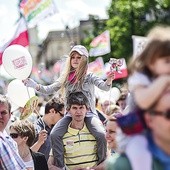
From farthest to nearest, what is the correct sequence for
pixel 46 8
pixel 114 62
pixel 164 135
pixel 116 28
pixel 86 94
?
pixel 116 28 → pixel 46 8 → pixel 114 62 → pixel 86 94 → pixel 164 135

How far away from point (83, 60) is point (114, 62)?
82.3 inches

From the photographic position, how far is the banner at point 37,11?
1105 centimetres

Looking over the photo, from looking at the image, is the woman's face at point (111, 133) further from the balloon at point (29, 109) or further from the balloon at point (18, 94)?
the balloon at point (18, 94)

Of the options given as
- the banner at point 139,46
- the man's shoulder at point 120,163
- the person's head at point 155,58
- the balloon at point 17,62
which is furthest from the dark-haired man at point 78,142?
the person's head at point 155,58

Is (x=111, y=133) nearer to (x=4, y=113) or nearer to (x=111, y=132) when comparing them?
(x=111, y=132)

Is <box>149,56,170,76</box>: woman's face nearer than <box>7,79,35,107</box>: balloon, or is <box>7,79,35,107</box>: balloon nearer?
<box>149,56,170,76</box>: woman's face

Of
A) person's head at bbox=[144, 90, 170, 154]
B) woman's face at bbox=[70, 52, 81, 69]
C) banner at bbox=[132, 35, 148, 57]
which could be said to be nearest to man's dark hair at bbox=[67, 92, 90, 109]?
woman's face at bbox=[70, 52, 81, 69]

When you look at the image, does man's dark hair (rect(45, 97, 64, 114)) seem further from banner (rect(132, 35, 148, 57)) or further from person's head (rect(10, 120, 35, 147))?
person's head (rect(10, 120, 35, 147))

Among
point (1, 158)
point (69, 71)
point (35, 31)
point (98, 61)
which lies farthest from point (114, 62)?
point (35, 31)

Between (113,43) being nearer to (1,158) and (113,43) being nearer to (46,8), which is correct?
(46,8)

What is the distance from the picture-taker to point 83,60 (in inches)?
262

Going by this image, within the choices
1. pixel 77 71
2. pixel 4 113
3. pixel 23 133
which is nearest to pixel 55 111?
pixel 77 71

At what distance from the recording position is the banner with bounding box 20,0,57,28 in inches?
435

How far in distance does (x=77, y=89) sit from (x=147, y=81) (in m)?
4.29
